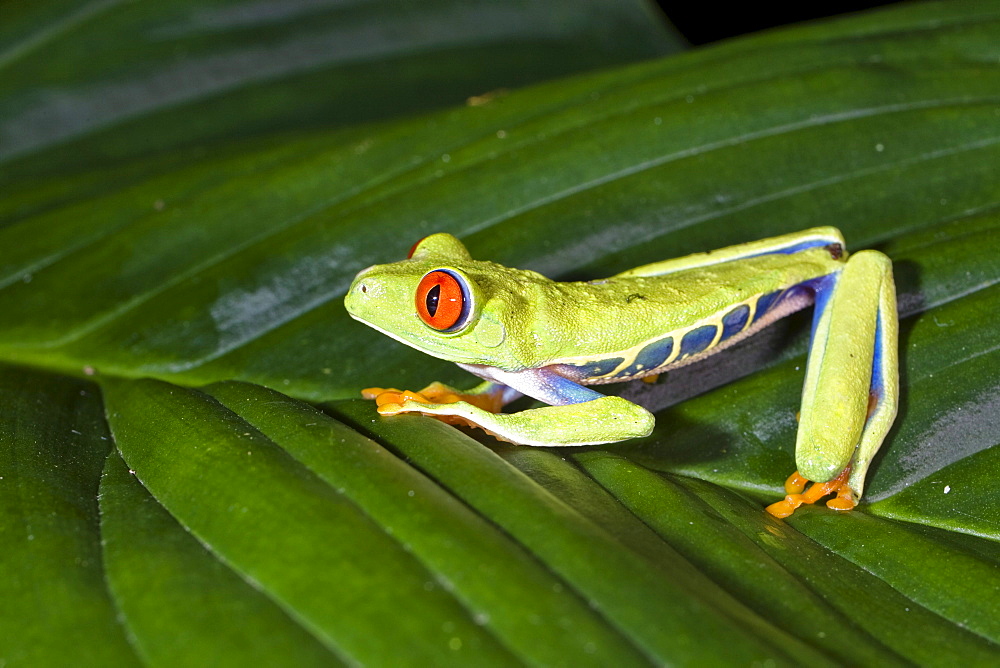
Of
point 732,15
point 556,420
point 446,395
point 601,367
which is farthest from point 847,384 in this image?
point 732,15

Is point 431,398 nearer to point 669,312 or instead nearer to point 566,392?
point 566,392

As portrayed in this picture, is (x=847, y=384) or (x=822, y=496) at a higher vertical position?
(x=847, y=384)

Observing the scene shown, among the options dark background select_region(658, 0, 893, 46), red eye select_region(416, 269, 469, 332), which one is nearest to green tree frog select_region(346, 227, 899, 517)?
red eye select_region(416, 269, 469, 332)

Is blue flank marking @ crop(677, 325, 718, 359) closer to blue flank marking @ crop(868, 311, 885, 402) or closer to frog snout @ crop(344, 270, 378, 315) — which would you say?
blue flank marking @ crop(868, 311, 885, 402)

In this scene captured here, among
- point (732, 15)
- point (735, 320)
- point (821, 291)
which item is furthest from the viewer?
point (732, 15)

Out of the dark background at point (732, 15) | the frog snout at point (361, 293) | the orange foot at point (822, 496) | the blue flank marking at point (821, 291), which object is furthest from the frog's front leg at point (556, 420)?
the dark background at point (732, 15)

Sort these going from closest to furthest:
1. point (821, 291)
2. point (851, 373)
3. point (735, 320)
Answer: point (851, 373)
point (735, 320)
point (821, 291)

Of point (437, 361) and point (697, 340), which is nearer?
point (697, 340)
